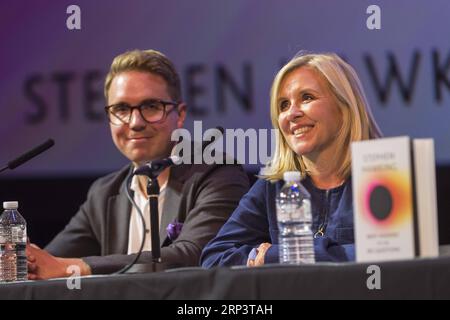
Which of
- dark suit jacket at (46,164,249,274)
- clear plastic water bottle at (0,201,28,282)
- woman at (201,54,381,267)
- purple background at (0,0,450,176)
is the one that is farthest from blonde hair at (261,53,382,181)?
clear plastic water bottle at (0,201,28,282)

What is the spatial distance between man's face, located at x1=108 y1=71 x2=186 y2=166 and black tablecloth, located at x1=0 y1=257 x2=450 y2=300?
5.28ft

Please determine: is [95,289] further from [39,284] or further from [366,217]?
[366,217]

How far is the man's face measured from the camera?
3.66m

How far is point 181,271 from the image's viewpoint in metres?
2.00

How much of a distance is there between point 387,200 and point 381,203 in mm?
16

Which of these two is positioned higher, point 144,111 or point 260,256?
point 144,111

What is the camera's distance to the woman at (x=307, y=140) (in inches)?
115

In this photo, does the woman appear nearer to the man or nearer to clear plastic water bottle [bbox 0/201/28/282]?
the man

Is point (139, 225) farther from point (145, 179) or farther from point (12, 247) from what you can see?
point (12, 247)

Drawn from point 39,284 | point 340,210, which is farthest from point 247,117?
point 39,284

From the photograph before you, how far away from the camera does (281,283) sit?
187cm

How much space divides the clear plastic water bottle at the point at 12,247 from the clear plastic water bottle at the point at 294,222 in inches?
31.3

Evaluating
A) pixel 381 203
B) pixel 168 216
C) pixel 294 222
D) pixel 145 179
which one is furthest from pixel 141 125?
pixel 381 203

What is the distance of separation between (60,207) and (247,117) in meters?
0.97
